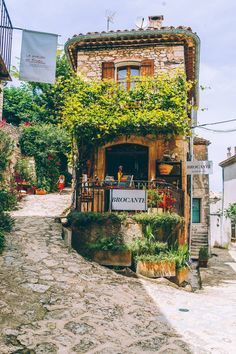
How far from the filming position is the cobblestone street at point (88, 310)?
495 centimetres

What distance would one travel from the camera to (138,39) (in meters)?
12.5

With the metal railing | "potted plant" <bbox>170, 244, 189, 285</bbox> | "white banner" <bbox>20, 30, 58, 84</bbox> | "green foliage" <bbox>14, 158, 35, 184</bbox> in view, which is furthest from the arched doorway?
"green foliage" <bbox>14, 158, 35, 184</bbox>

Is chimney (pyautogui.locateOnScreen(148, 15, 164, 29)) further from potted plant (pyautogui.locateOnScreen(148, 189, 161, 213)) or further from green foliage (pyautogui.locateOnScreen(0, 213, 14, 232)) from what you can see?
green foliage (pyautogui.locateOnScreen(0, 213, 14, 232))

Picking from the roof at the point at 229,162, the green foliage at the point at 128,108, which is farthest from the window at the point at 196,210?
the green foliage at the point at 128,108

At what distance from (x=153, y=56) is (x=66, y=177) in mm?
10083

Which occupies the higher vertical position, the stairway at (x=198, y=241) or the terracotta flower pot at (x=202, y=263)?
the stairway at (x=198, y=241)

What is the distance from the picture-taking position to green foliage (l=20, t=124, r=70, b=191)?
18234mm

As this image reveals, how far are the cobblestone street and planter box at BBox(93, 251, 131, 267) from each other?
306 millimetres

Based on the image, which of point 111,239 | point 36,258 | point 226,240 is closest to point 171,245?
point 111,239

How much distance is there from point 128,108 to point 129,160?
223 cm

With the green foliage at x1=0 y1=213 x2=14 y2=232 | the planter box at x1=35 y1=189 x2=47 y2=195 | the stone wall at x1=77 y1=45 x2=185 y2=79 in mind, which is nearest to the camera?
the green foliage at x1=0 y1=213 x2=14 y2=232

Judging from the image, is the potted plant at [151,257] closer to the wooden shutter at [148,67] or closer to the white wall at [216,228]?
the wooden shutter at [148,67]

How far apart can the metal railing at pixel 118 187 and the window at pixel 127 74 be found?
13.4 feet

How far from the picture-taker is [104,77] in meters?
12.8
